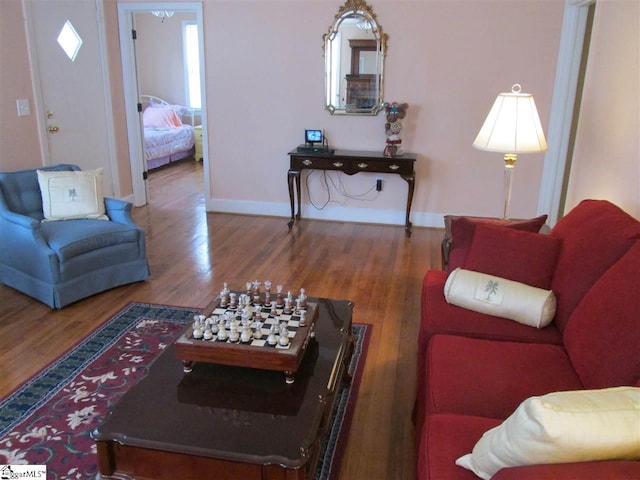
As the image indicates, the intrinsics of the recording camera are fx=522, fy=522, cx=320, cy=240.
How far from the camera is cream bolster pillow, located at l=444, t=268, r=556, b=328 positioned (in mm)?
2203

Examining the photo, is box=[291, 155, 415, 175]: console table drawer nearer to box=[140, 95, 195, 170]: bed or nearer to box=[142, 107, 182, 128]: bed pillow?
box=[140, 95, 195, 170]: bed

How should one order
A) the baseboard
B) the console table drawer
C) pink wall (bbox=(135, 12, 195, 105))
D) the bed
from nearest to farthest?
1. the console table drawer
2. the baseboard
3. the bed
4. pink wall (bbox=(135, 12, 195, 105))

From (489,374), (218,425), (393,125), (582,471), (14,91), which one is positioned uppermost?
(14,91)

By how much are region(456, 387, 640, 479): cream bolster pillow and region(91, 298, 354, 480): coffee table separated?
2.29ft

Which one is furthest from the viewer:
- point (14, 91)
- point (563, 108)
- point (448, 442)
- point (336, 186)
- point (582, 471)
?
point (336, 186)

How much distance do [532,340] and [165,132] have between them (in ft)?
23.5

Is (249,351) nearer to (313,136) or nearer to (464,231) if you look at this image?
(464,231)

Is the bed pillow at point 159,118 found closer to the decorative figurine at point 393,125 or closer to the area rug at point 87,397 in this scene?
the decorative figurine at point 393,125

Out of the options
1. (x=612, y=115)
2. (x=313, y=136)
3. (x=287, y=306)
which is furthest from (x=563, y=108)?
(x=287, y=306)

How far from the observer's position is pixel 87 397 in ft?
8.04

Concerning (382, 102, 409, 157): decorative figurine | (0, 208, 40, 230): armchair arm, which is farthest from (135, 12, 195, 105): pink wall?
(0, 208, 40, 230): armchair arm

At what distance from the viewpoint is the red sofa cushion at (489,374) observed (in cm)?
172

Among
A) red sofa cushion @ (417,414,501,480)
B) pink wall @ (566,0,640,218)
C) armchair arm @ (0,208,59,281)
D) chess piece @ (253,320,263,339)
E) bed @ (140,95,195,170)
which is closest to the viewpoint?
red sofa cushion @ (417,414,501,480)

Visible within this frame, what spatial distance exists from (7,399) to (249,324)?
4.18ft
